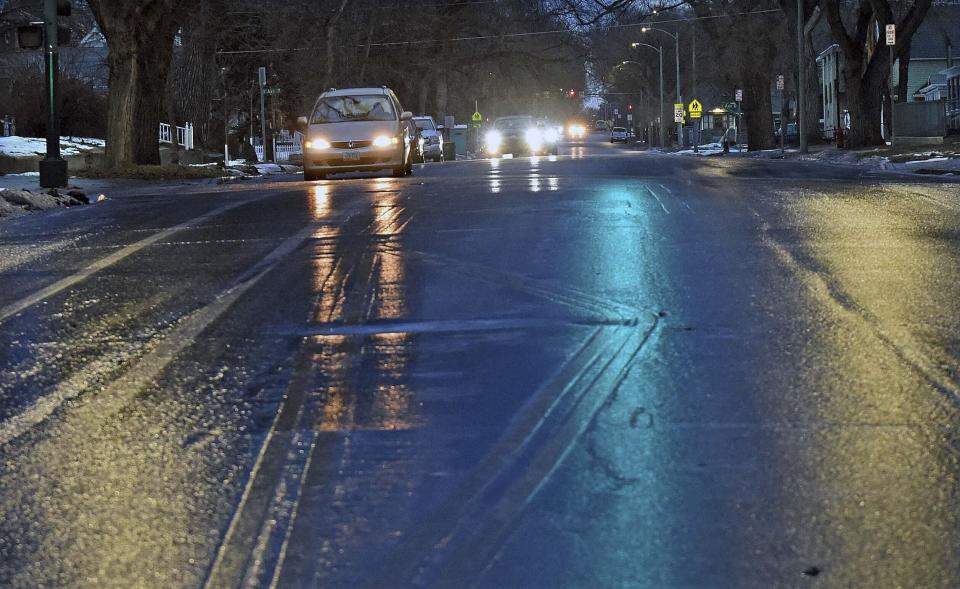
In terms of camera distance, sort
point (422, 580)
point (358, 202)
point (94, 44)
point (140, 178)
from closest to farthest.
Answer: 1. point (422, 580)
2. point (358, 202)
3. point (140, 178)
4. point (94, 44)

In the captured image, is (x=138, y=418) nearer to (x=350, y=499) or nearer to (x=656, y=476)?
(x=350, y=499)

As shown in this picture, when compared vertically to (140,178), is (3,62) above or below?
above

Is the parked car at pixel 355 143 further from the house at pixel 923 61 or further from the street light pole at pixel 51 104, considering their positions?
the house at pixel 923 61

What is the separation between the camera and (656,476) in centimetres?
444

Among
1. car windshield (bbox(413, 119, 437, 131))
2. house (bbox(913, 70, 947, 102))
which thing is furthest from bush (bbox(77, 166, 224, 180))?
house (bbox(913, 70, 947, 102))

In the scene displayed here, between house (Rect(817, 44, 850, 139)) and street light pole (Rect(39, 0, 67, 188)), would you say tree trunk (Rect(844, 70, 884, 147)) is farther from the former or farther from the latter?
house (Rect(817, 44, 850, 139))

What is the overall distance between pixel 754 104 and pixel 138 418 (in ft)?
172

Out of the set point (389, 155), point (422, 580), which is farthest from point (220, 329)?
point (389, 155)

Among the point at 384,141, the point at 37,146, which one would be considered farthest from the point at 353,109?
the point at 37,146

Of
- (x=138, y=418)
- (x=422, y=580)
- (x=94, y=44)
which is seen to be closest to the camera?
(x=422, y=580)

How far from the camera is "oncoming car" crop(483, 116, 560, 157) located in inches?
2104

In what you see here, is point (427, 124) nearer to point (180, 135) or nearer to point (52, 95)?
point (180, 135)

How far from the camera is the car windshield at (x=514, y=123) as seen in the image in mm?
54312

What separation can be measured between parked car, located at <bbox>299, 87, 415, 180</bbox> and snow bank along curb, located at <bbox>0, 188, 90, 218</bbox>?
693 centimetres
